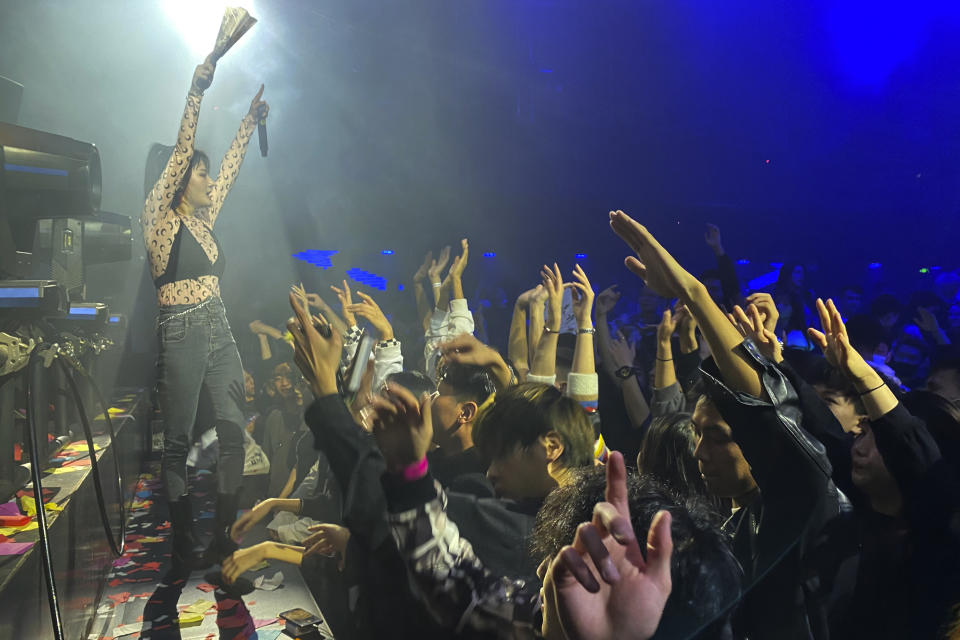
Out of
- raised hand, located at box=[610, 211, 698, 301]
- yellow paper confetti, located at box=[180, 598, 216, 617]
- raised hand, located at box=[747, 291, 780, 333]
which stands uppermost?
raised hand, located at box=[610, 211, 698, 301]

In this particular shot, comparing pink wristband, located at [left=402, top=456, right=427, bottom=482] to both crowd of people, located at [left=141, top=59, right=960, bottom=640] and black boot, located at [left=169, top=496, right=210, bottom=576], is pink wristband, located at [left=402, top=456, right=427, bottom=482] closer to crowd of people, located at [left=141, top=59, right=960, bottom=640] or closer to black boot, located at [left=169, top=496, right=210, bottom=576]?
crowd of people, located at [left=141, top=59, right=960, bottom=640]

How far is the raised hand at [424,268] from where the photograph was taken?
1.71m

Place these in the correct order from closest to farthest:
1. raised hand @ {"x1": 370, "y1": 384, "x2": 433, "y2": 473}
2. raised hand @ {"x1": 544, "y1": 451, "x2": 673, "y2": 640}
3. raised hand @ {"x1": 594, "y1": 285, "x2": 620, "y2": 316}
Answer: raised hand @ {"x1": 544, "y1": 451, "x2": 673, "y2": 640} → raised hand @ {"x1": 370, "y1": 384, "x2": 433, "y2": 473} → raised hand @ {"x1": 594, "y1": 285, "x2": 620, "y2": 316}

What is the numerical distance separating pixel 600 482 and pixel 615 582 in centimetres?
27

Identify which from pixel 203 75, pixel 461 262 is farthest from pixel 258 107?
pixel 461 262

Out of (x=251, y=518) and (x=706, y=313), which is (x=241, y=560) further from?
(x=706, y=313)

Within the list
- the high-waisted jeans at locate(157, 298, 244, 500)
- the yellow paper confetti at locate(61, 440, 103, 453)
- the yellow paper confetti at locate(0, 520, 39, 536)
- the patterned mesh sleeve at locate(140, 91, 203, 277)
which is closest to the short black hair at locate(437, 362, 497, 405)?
the high-waisted jeans at locate(157, 298, 244, 500)

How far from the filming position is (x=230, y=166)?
4.58ft

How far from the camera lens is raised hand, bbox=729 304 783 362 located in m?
1.24

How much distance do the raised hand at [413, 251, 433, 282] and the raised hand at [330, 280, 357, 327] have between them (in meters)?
0.27

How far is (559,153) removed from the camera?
194cm

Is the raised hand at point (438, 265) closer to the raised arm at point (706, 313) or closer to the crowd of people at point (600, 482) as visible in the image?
the crowd of people at point (600, 482)

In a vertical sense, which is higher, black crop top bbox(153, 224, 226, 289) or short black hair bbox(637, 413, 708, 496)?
black crop top bbox(153, 224, 226, 289)

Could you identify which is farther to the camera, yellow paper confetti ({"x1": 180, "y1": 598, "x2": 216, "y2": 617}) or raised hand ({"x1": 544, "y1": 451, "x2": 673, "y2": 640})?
Result: yellow paper confetti ({"x1": 180, "y1": 598, "x2": 216, "y2": 617})
